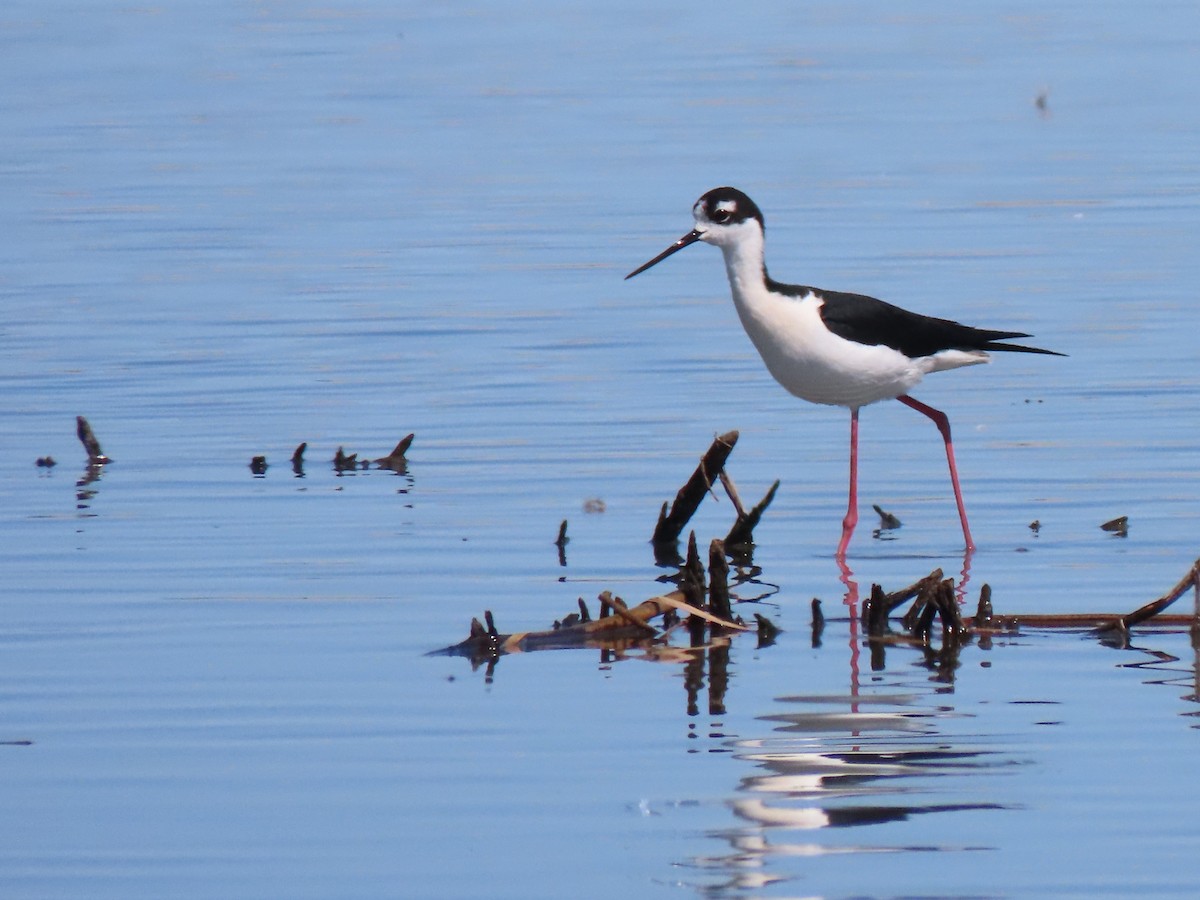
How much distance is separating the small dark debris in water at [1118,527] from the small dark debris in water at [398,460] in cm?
347

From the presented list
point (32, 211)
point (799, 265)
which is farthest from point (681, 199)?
point (32, 211)

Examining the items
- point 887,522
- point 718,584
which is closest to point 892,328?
point 887,522

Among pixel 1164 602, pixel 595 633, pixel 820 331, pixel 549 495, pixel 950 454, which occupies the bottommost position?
pixel 595 633

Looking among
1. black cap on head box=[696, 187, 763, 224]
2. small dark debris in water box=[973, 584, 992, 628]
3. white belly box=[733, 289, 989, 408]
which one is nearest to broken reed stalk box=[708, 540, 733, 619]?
small dark debris in water box=[973, 584, 992, 628]

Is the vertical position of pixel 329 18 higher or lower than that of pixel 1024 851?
higher

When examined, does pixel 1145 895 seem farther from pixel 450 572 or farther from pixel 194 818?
pixel 450 572

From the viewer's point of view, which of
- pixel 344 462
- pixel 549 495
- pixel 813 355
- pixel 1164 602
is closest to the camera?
pixel 1164 602

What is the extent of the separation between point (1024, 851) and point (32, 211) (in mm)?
15883

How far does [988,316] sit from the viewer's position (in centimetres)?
1495

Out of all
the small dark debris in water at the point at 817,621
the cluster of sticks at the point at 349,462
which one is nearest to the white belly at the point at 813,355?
the small dark debris in water at the point at 817,621

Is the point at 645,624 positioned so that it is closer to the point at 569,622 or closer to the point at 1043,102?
the point at 569,622

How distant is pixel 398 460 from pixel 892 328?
8.68ft

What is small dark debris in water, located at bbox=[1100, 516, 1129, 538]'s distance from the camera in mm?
9484

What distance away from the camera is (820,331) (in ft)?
32.1
